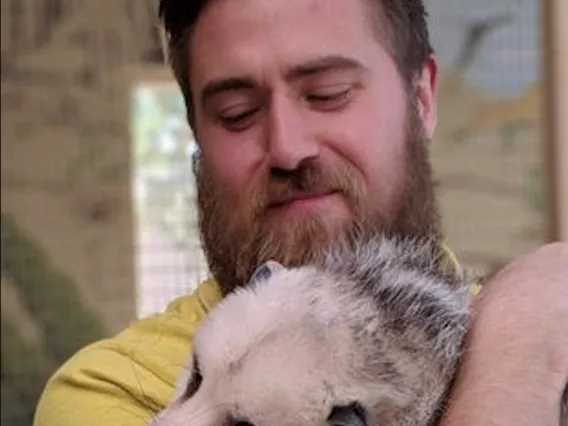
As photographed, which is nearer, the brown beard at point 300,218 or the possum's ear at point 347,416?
the possum's ear at point 347,416

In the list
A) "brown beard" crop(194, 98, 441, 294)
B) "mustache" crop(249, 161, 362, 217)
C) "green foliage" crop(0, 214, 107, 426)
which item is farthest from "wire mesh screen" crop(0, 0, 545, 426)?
"mustache" crop(249, 161, 362, 217)

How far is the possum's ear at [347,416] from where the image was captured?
76cm

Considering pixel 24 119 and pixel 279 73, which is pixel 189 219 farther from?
pixel 279 73

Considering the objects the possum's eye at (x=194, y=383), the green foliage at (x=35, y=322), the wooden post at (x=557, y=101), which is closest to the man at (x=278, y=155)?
the wooden post at (x=557, y=101)

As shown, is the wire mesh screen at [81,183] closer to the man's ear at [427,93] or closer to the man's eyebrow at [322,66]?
the man's ear at [427,93]

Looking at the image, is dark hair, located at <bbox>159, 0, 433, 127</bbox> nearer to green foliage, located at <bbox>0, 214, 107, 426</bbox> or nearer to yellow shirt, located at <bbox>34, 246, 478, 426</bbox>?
yellow shirt, located at <bbox>34, 246, 478, 426</bbox>

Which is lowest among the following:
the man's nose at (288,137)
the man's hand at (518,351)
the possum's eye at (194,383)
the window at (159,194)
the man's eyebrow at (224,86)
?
the window at (159,194)

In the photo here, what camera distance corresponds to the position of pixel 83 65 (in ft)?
6.70

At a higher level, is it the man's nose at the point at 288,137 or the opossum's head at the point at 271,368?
the man's nose at the point at 288,137

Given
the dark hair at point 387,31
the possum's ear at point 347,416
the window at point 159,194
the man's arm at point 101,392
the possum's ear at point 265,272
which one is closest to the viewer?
the possum's ear at point 347,416

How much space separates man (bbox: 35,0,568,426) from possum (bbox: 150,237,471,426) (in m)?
0.20

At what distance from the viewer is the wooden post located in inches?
44.4

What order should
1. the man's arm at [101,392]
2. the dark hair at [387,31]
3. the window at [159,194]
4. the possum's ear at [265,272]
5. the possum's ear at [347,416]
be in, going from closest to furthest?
the possum's ear at [347,416] < the possum's ear at [265,272] < the man's arm at [101,392] < the dark hair at [387,31] < the window at [159,194]

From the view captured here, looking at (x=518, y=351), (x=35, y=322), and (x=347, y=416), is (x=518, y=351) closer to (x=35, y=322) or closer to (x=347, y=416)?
(x=347, y=416)
